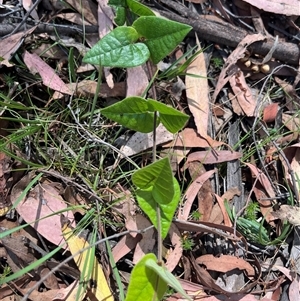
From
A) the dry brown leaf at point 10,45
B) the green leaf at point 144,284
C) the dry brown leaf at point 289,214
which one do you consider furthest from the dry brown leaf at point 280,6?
the green leaf at point 144,284

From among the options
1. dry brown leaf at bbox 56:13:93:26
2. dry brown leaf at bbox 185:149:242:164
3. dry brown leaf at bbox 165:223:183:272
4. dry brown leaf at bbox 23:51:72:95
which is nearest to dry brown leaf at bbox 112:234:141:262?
dry brown leaf at bbox 165:223:183:272

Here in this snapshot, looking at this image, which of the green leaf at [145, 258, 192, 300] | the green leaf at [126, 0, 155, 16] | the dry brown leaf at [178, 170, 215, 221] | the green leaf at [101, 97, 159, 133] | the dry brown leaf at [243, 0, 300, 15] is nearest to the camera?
the green leaf at [145, 258, 192, 300]

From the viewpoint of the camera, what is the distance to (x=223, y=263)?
64.0 inches

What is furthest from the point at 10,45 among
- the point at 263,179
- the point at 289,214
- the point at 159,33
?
the point at 289,214

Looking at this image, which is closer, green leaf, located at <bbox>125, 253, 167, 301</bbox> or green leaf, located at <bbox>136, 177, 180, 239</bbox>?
green leaf, located at <bbox>125, 253, 167, 301</bbox>

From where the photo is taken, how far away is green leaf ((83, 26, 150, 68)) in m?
1.51

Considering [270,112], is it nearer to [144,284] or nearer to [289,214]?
[289,214]

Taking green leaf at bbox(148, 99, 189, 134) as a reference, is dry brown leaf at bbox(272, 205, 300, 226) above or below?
below

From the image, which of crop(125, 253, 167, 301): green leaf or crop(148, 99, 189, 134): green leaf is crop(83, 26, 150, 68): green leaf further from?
crop(125, 253, 167, 301): green leaf

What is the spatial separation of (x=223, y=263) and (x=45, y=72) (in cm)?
93

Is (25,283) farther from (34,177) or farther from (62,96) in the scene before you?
(62,96)

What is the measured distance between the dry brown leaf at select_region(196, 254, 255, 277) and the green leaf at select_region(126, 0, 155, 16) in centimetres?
85

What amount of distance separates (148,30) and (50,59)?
447 millimetres

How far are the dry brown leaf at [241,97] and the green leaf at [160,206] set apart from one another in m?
0.51
